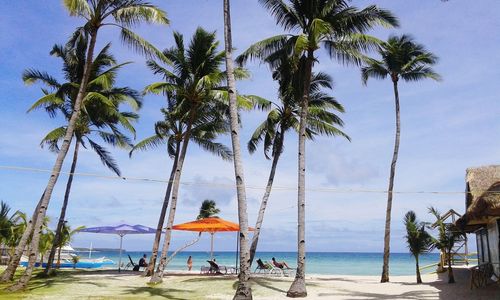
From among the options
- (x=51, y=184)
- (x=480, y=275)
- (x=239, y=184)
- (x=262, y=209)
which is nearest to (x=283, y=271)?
(x=262, y=209)

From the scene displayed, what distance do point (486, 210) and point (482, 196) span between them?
1.18 feet

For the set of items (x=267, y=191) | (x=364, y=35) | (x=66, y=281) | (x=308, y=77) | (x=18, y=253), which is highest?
(x=364, y=35)

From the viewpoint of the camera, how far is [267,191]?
19.1 m

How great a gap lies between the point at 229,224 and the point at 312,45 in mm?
9056

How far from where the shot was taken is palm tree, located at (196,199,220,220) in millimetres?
29258

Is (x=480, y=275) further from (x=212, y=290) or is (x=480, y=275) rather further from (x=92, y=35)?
(x=92, y=35)

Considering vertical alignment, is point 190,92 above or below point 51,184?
above

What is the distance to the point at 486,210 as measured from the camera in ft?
37.8

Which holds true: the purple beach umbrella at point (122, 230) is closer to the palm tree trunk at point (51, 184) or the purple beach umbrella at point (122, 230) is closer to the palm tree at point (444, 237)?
the palm tree trunk at point (51, 184)

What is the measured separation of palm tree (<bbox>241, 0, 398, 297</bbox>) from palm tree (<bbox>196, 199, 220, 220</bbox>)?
14959 mm

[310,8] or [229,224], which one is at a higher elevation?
[310,8]

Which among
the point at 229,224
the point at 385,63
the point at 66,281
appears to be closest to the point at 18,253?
the point at 66,281

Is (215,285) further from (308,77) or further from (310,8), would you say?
(310,8)

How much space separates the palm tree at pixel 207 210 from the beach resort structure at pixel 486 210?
629 inches
